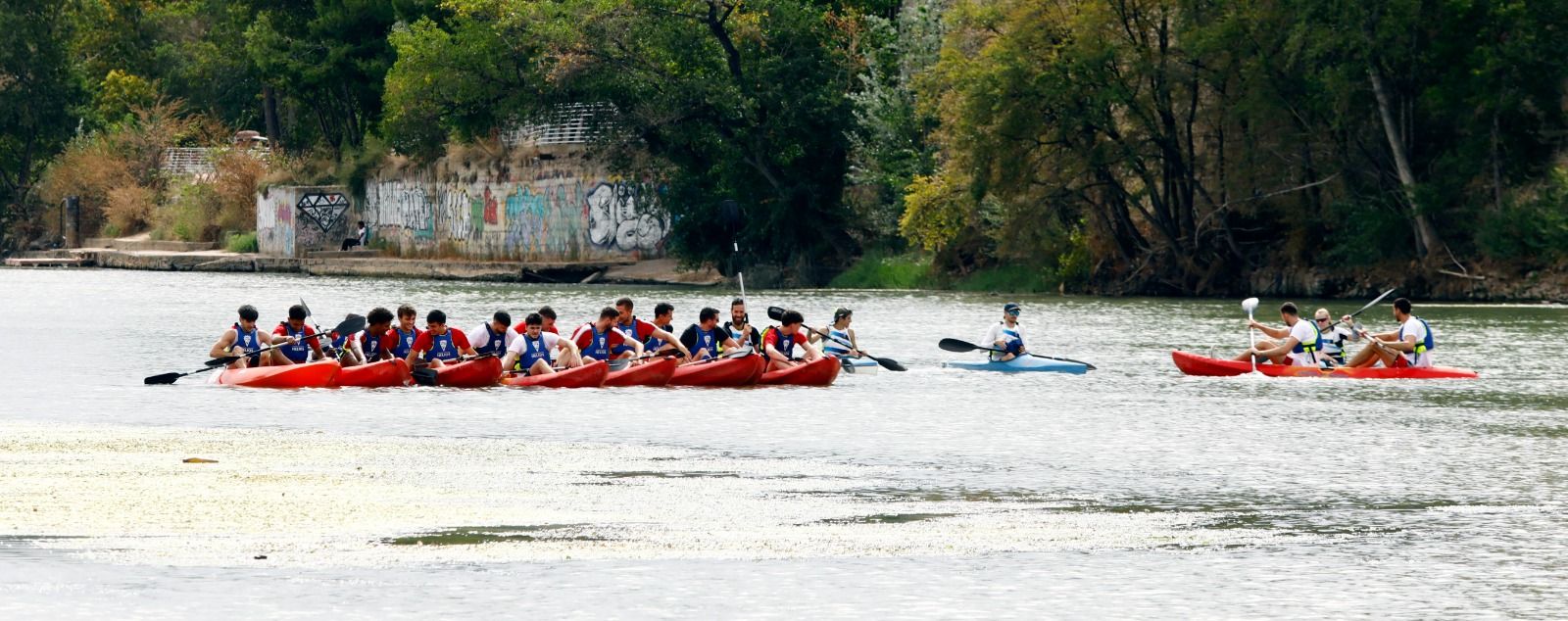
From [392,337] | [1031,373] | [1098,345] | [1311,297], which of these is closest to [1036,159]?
[1311,297]

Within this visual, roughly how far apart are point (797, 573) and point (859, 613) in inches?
50.1

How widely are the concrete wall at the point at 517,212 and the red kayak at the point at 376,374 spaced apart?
4403cm

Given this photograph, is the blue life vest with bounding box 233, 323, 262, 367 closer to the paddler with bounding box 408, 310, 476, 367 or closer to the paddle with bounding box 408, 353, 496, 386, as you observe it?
the paddler with bounding box 408, 310, 476, 367

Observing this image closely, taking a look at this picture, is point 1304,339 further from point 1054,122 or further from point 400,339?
point 1054,122

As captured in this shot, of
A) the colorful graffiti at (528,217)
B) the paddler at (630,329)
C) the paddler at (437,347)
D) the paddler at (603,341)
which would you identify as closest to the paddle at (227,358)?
the paddler at (437,347)

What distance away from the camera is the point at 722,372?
1131 inches

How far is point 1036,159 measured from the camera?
5784 cm

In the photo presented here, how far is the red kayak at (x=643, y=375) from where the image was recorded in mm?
28453

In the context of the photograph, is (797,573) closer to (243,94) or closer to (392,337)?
(392,337)

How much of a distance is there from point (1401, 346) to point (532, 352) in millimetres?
11279

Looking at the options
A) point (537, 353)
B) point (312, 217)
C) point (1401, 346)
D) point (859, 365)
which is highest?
point (312, 217)

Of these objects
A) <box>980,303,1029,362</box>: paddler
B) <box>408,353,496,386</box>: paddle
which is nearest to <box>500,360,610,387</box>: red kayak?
<box>408,353,496,386</box>: paddle

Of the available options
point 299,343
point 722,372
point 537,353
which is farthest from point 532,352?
point 299,343

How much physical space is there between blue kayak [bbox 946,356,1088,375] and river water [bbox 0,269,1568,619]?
2.14ft
